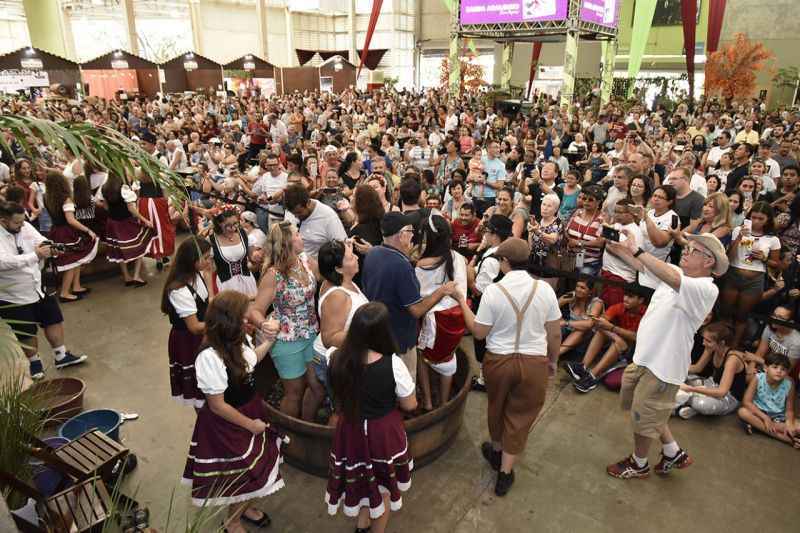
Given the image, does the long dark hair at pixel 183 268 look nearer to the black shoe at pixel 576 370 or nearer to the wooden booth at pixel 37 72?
the black shoe at pixel 576 370

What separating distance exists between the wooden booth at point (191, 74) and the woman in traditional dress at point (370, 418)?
21.9 metres

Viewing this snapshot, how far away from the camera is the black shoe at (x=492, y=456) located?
3.28 metres

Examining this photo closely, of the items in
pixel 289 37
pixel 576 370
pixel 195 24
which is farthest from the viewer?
pixel 289 37

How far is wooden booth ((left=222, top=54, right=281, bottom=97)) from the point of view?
2203 cm

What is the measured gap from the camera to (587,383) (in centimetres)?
416

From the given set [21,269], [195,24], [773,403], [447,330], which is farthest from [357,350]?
[195,24]

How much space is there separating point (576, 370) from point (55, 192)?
17.4ft

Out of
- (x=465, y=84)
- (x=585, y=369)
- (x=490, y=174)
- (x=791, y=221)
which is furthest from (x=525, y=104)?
(x=585, y=369)

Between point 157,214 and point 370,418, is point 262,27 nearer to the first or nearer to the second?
point 157,214

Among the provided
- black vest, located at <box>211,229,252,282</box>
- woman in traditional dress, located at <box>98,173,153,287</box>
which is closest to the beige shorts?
black vest, located at <box>211,229,252,282</box>

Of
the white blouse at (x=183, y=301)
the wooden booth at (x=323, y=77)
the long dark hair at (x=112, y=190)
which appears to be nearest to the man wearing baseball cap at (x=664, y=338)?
the white blouse at (x=183, y=301)

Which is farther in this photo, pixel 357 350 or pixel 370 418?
pixel 370 418

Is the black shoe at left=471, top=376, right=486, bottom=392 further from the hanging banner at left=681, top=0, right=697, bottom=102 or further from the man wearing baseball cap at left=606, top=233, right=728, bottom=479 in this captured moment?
the hanging banner at left=681, top=0, right=697, bottom=102

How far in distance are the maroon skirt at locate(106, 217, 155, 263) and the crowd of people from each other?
2cm
